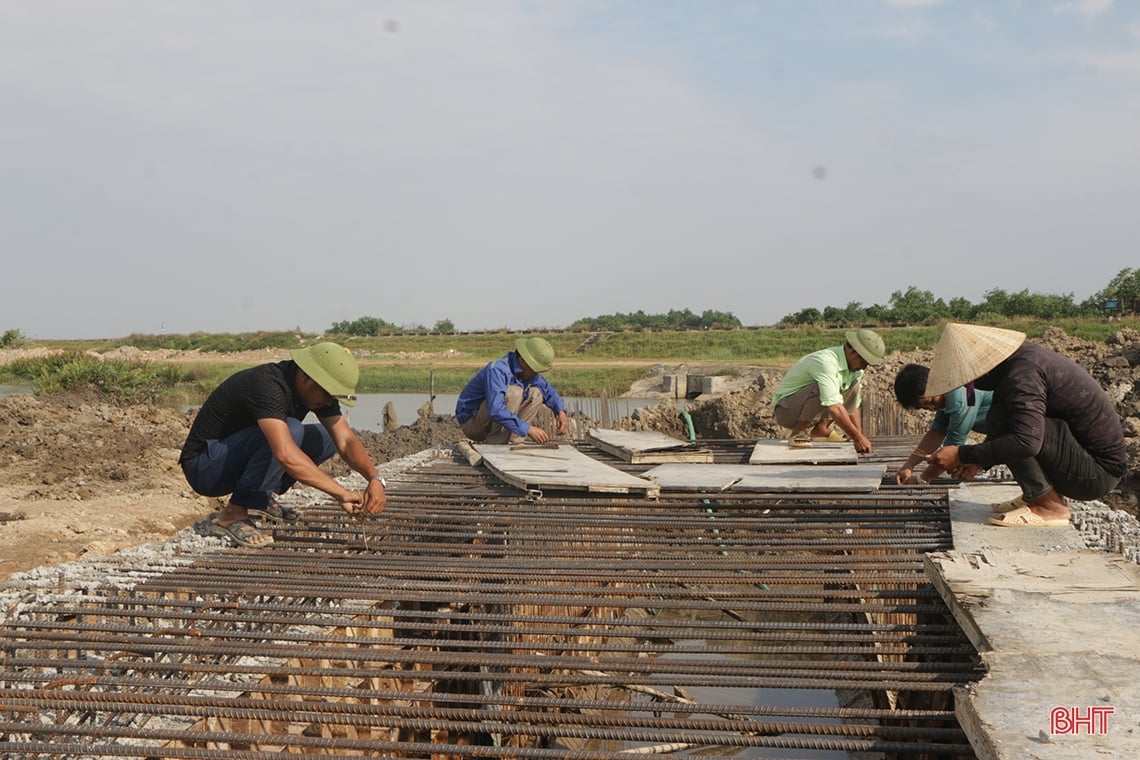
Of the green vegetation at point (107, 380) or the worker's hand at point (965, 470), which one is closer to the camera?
the worker's hand at point (965, 470)

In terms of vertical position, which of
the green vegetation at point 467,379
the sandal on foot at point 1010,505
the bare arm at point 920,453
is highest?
the bare arm at point 920,453

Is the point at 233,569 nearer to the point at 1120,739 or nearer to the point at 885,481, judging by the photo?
the point at 1120,739

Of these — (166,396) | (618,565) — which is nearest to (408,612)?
(618,565)

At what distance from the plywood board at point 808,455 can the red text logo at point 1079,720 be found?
3.74 meters

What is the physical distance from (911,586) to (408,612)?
1.80m

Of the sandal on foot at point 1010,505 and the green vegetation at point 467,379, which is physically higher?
the sandal on foot at point 1010,505

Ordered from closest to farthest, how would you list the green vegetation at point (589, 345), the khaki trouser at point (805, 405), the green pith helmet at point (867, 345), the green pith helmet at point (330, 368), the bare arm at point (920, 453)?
the green pith helmet at point (330, 368) < the bare arm at point (920, 453) < the green pith helmet at point (867, 345) < the khaki trouser at point (805, 405) < the green vegetation at point (589, 345)

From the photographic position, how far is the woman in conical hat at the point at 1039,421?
11.4 feet

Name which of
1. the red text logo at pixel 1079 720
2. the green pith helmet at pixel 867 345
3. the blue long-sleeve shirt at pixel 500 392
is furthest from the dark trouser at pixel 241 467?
the green pith helmet at pixel 867 345

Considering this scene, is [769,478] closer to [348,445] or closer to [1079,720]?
[348,445]

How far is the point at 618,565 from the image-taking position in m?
3.47

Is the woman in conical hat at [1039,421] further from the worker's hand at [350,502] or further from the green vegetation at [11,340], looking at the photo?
the green vegetation at [11,340]

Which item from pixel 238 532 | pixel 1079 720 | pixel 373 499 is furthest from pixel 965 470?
pixel 238 532

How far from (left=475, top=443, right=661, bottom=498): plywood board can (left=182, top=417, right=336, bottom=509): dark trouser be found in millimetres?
1339
